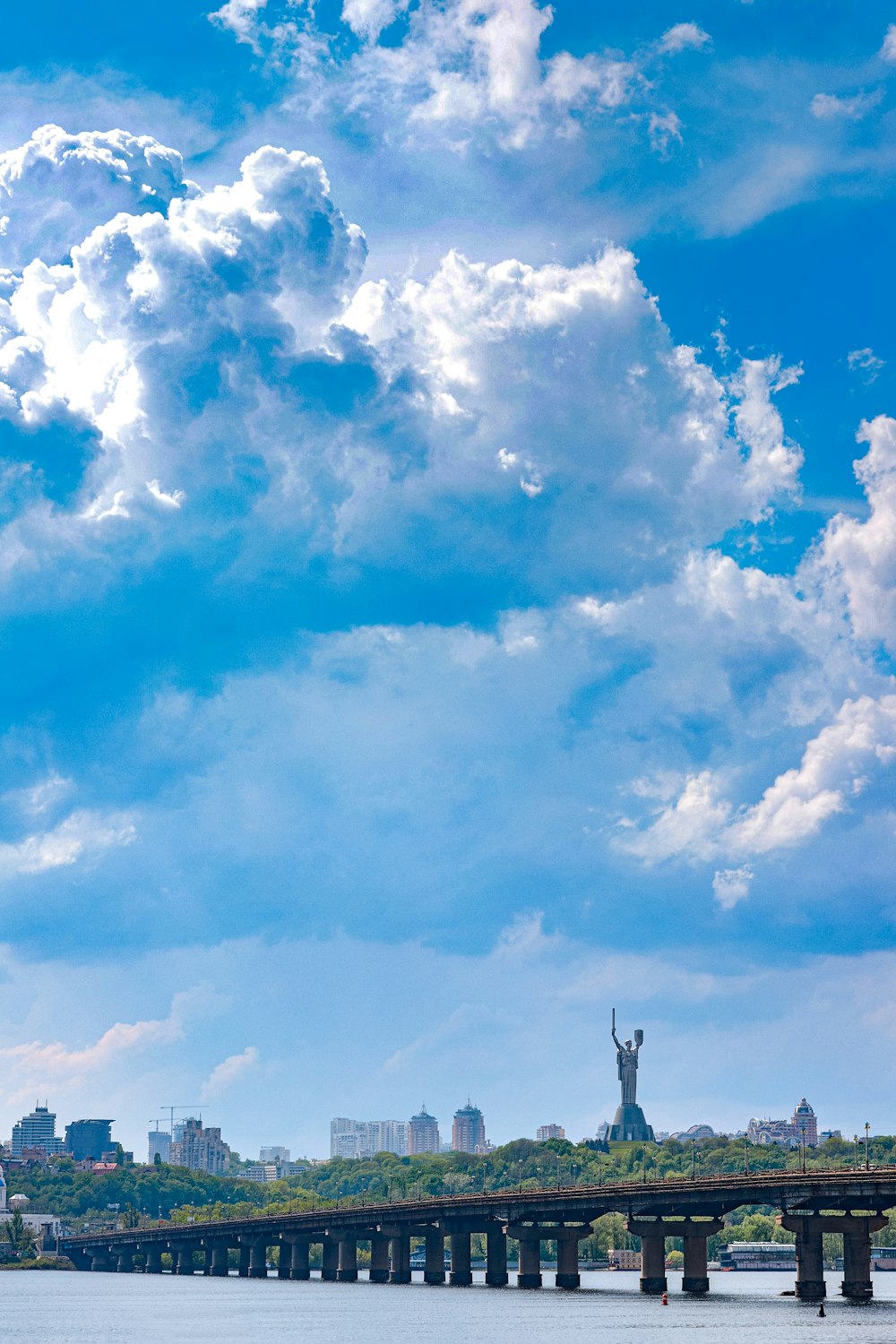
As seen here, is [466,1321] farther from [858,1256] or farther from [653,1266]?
[653,1266]

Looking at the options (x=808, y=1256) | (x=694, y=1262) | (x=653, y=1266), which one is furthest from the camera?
(x=653, y=1266)

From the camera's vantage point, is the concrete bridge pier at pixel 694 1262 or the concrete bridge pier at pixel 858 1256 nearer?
the concrete bridge pier at pixel 858 1256

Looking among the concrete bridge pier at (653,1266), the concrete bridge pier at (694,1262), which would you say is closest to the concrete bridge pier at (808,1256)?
the concrete bridge pier at (694,1262)

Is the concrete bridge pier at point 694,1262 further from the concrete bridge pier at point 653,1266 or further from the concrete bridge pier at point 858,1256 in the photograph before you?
the concrete bridge pier at point 858,1256

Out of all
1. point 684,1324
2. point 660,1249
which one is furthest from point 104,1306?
point 684,1324

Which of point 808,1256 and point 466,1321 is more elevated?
point 808,1256

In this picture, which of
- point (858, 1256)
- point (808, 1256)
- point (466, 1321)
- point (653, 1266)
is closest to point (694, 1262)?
point (653, 1266)

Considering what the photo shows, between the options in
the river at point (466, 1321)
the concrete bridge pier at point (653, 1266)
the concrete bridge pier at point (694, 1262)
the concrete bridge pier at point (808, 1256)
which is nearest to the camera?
the river at point (466, 1321)

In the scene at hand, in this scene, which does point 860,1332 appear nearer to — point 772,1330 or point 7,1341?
point 772,1330

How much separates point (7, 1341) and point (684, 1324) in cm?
5239

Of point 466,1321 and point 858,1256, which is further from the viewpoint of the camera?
point 858,1256

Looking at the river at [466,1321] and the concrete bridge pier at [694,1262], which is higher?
the concrete bridge pier at [694,1262]

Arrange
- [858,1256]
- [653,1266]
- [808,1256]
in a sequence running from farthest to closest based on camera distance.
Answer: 1. [653,1266]
2. [808,1256]
3. [858,1256]

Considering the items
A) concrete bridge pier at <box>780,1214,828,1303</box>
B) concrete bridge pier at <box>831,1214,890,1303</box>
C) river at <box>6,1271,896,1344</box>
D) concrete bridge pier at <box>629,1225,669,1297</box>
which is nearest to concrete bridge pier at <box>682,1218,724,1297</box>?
concrete bridge pier at <box>629,1225,669,1297</box>
